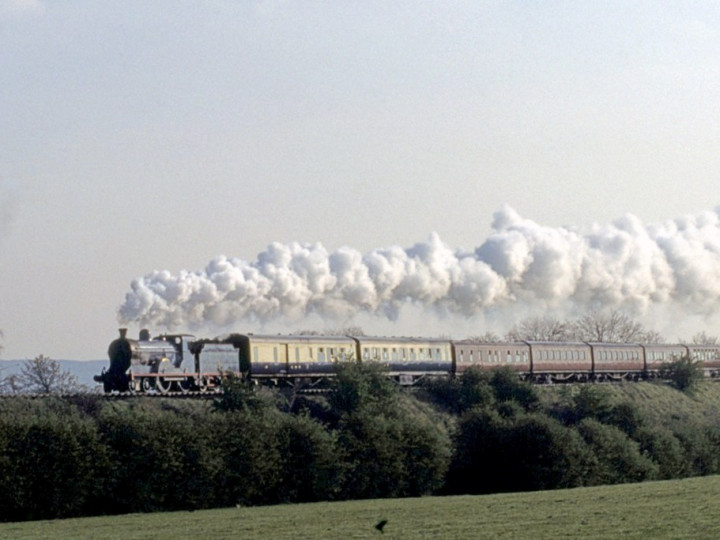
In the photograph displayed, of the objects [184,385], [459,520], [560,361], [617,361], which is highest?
[560,361]

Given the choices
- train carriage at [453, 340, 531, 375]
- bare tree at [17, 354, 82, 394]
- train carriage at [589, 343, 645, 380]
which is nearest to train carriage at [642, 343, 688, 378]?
train carriage at [589, 343, 645, 380]

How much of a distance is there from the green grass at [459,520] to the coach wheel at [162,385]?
1414 cm

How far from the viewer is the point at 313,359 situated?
6962 centimetres

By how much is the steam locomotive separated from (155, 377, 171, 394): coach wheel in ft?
0.20

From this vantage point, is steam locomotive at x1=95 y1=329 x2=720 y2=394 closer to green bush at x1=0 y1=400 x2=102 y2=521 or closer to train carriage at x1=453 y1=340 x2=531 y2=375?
train carriage at x1=453 y1=340 x2=531 y2=375

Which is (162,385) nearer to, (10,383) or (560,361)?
(10,383)

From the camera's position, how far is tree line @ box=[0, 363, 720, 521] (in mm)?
47906

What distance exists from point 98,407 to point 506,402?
26.9 metres

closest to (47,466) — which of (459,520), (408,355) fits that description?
(459,520)

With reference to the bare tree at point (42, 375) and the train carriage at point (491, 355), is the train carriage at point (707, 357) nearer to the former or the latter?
the train carriage at point (491, 355)

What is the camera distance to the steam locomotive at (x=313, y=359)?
61.8 metres

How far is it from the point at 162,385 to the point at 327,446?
11608 mm

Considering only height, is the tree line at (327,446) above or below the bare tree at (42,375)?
below

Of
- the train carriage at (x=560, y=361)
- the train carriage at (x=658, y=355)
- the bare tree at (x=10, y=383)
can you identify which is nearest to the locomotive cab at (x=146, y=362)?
the bare tree at (x=10, y=383)
